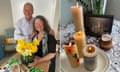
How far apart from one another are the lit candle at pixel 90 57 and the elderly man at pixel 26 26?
7.9 inches

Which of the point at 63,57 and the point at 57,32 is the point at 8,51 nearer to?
the point at 57,32

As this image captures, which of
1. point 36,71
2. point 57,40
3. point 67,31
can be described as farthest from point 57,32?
point 67,31

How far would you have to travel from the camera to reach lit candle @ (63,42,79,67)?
0.85m

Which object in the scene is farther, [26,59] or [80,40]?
[80,40]

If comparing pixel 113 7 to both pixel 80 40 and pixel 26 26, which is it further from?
pixel 26 26

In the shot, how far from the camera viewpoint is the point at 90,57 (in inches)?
32.5

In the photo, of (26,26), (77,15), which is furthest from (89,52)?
(26,26)

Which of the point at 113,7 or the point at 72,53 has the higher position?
the point at 113,7

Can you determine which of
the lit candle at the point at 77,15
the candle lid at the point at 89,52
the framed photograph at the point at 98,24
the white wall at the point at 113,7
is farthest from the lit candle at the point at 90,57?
the white wall at the point at 113,7

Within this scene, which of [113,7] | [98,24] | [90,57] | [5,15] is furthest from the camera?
[113,7]

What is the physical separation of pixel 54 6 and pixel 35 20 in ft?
0.26

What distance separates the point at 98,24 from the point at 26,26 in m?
0.49

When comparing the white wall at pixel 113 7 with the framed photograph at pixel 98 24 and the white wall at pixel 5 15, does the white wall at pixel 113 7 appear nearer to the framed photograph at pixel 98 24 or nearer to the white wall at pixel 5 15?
the framed photograph at pixel 98 24

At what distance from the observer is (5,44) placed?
2.34 feet
